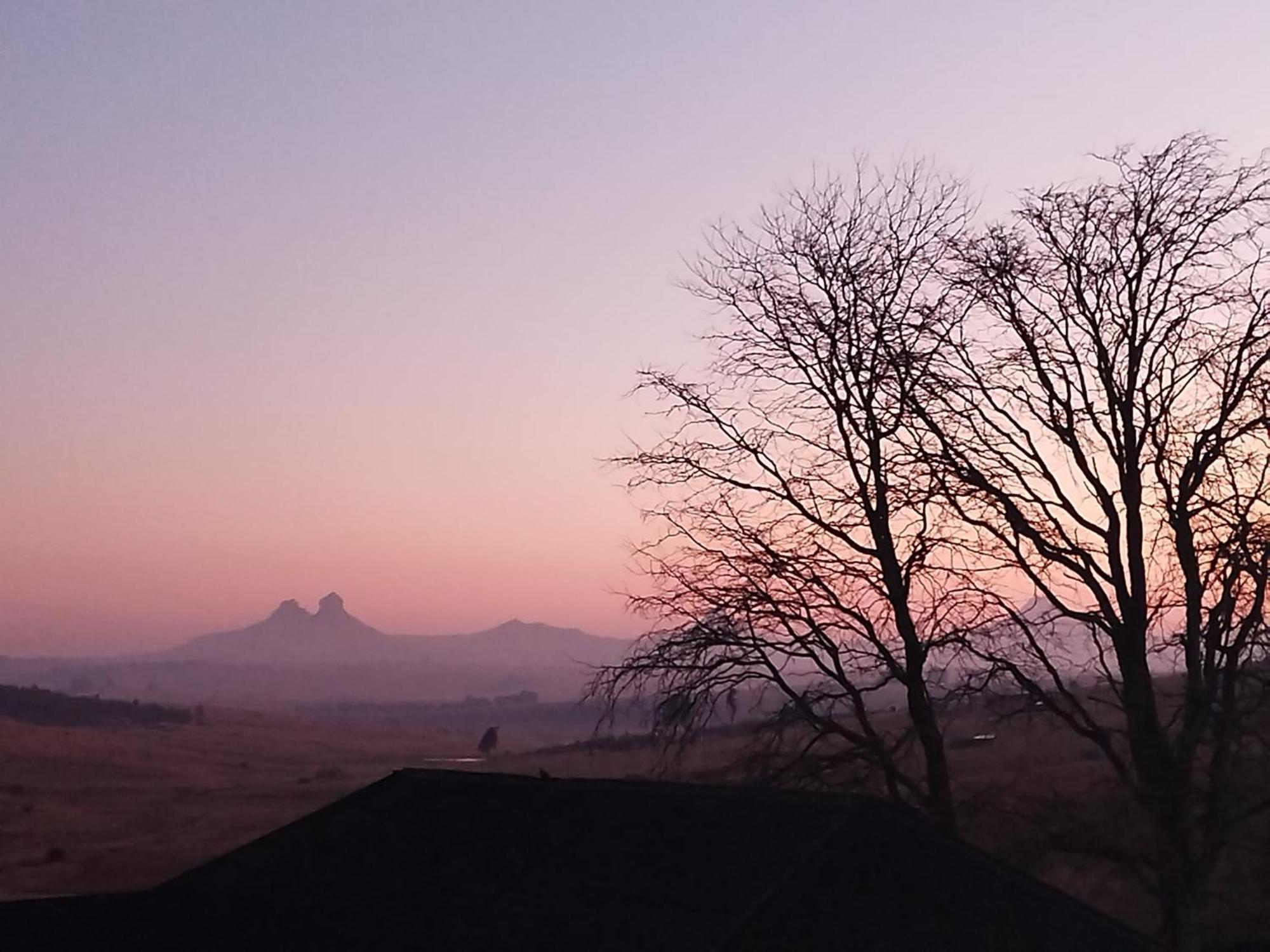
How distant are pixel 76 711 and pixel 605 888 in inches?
6713

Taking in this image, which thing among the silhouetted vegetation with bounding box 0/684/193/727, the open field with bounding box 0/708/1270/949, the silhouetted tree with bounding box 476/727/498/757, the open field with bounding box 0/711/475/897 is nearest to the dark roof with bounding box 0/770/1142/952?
the open field with bounding box 0/708/1270/949

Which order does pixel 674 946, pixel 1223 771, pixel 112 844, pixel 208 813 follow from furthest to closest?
pixel 208 813, pixel 112 844, pixel 1223 771, pixel 674 946

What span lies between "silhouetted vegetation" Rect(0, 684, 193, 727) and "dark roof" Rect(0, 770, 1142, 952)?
15445cm

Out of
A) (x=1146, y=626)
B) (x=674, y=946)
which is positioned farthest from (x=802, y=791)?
(x=1146, y=626)

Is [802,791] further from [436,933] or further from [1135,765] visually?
[1135,765]

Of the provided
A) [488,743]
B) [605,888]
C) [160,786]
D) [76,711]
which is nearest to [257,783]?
[160,786]

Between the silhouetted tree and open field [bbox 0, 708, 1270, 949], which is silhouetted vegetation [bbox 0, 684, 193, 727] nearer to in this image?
open field [bbox 0, 708, 1270, 949]

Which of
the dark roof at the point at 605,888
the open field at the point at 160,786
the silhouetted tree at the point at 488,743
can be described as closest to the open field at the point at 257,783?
the open field at the point at 160,786

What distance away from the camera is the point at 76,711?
167 meters

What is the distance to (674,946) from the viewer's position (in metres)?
10.4

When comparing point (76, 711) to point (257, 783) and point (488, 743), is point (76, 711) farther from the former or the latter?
point (257, 783)

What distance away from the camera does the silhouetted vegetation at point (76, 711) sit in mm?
162250

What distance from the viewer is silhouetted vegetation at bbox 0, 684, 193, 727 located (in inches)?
6388

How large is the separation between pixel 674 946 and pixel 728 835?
2118mm
